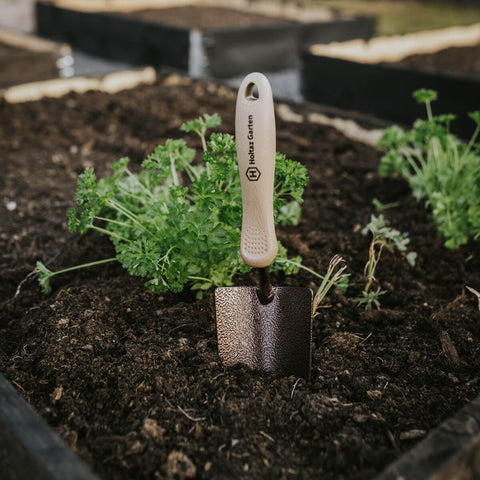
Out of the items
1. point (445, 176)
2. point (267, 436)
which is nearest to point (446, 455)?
point (267, 436)

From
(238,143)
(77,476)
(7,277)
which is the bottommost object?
(7,277)

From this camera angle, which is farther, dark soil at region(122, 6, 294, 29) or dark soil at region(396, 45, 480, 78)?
dark soil at region(122, 6, 294, 29)

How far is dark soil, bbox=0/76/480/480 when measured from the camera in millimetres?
1196

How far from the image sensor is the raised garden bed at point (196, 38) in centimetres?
465

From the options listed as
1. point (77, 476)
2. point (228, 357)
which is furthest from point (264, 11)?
point (77, 476)

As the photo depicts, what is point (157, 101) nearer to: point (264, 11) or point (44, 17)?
point (44, 17)

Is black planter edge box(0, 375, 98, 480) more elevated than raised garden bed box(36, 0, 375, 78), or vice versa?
raised garden bed box(36, 0, 375, 78)

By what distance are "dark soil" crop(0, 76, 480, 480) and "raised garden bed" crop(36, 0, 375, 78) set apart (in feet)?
9.04

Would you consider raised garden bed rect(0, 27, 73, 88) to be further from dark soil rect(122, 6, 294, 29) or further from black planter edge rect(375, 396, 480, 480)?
black planter edge rect(375, 396, 480, 480)

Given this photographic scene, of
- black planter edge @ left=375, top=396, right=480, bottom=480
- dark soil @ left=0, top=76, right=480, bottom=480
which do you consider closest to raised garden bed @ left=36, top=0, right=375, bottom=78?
dark soil @ left=0, top=76, right=480, bottom=480

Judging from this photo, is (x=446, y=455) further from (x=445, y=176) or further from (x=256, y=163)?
(x=445, y=176)

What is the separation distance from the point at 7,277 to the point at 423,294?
144cm

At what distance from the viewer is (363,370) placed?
4.71ft

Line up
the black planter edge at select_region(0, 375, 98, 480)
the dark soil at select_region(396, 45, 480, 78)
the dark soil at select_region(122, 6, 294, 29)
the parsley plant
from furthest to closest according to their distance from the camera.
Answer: the dark soil at select_region(122, 6, 294, 29) < the dark soil at select_region(396, 45, 480, 78) < the parsley plant < the black planter edge at select_region(0, 375, 98, 480)
